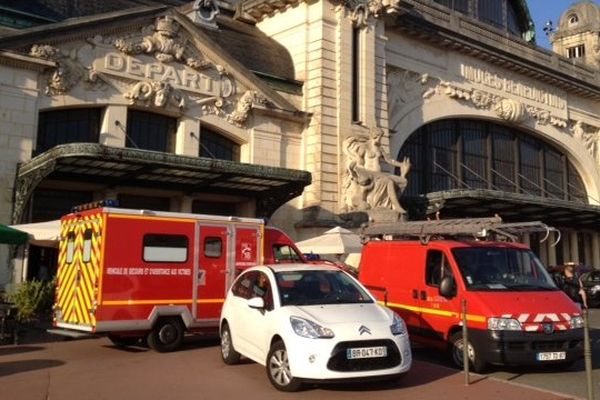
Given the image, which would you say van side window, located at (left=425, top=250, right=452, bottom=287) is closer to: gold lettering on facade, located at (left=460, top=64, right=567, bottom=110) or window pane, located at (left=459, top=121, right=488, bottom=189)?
window pane, located at (left=459, top=121, right=488, bottom=189)

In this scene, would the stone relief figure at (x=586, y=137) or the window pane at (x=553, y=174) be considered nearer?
the window pane at (x=553, y=174)

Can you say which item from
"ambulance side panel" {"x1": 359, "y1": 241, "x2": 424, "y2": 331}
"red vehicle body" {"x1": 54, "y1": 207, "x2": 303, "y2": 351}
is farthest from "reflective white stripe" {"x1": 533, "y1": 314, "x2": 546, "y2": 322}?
"red vehicle body" {"x1": 54, "y1": 207, "x2": 303, "y2": 351}

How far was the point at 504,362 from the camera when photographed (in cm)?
937

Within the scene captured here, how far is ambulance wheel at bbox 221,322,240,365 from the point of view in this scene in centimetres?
1014

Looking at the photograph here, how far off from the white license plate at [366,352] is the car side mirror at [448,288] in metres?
2.59

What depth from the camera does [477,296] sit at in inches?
392

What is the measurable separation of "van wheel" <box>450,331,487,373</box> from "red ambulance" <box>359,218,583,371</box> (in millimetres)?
16

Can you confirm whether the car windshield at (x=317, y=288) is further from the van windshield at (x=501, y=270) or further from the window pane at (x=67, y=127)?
the window pane at (x=67, y=127)

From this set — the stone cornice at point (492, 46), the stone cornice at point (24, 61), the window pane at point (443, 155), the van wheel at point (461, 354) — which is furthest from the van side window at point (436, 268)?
the window pane at point (443, 155)

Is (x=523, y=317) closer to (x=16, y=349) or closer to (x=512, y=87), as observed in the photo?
(x=16, y=349)

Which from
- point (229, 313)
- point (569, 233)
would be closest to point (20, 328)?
point (229, 313)

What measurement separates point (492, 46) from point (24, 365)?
3018cm

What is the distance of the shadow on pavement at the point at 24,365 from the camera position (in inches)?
384

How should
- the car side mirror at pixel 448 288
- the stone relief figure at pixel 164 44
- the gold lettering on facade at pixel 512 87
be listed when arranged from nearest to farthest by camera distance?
1. the car side mirror at pixel 448 288
2. the stone relief figure at pixel 164 44
3. the gold lettering on facade at pixel 512 87
